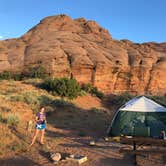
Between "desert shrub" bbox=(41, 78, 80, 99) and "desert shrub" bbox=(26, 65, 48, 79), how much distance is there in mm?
6233

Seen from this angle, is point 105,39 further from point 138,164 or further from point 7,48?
point 138,164

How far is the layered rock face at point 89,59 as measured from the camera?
33719 millimetres

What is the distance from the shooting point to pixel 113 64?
3494cm

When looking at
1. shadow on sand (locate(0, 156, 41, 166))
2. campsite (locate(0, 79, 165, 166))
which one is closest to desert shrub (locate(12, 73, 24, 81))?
campsite (locate(0, 79, 165, 166))

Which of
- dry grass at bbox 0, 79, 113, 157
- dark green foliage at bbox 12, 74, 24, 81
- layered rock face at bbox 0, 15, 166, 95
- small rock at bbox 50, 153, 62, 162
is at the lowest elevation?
small rock at bbox 50, 153, 62, 162

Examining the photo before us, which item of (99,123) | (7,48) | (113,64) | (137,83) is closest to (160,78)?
(137,83)

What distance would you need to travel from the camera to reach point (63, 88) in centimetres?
2398

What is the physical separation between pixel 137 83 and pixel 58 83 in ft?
44.9

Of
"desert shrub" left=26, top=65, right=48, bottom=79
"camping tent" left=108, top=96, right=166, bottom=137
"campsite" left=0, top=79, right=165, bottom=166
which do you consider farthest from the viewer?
"desert shrub" left=26, top=65, right=48, bottom=79

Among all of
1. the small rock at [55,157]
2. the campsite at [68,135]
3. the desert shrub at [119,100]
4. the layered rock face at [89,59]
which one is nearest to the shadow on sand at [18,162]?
the campsite at [68,135]

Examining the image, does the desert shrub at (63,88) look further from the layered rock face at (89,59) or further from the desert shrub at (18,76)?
the desert shrub at (18,76)

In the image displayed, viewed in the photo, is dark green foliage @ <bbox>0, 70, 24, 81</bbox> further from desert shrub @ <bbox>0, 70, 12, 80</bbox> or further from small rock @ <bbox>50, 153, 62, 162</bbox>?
small rock @ <bbox>50, 153, 62, 162</bbox>

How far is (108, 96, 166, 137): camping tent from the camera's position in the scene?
40.4ft

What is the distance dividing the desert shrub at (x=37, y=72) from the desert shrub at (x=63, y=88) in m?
6.23
